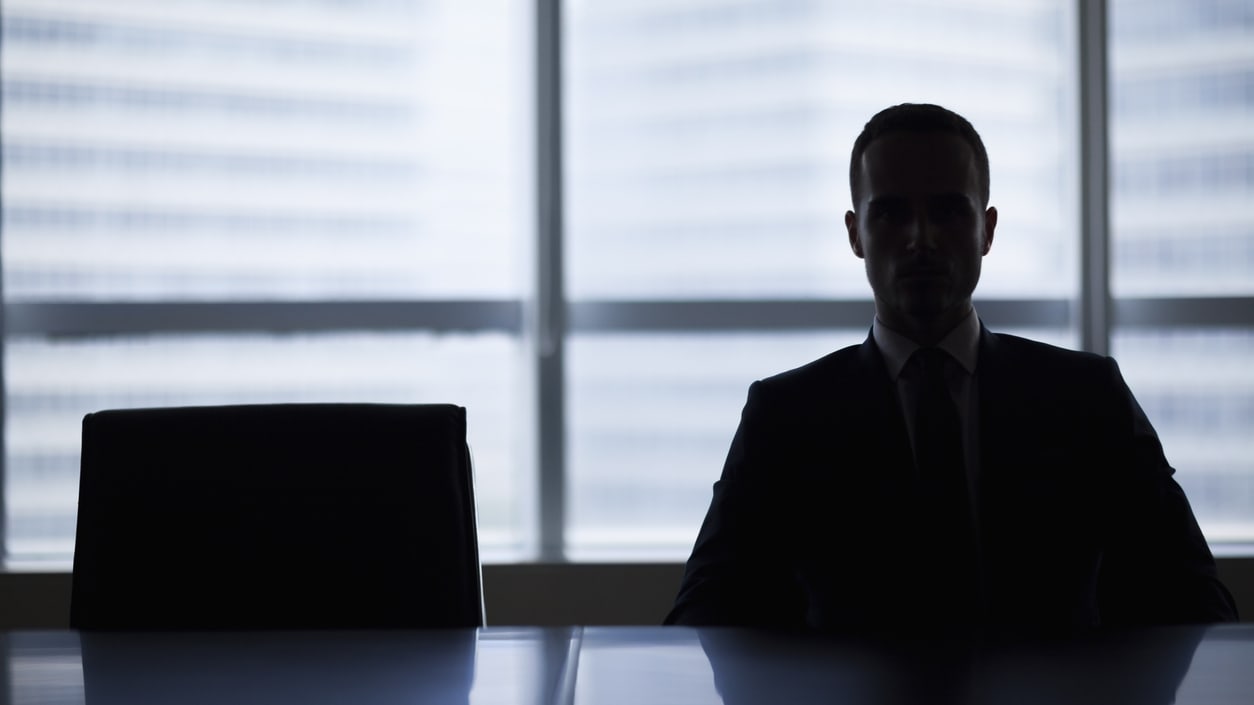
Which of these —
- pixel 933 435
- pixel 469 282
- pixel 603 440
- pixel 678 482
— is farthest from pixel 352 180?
pixel 933 435

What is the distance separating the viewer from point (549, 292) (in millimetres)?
2732

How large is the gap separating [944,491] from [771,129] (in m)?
1.67

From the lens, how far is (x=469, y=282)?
276 centimetres

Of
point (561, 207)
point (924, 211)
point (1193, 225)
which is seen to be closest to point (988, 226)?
point (924, 211)

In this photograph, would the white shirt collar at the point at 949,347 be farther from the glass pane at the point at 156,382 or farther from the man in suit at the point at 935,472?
the glass pane at the point at 156,382

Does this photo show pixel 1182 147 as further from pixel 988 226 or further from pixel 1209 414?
pixel 988 226

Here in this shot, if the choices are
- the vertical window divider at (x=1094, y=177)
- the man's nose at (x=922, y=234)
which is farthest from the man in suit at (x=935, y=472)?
the vertical window divider at (x=1094, y=177)

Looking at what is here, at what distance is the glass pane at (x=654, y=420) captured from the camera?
9.06 ft

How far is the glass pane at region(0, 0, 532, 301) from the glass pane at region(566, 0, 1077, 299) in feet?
0.84

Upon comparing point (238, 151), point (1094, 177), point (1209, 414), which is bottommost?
point (1209, 414)

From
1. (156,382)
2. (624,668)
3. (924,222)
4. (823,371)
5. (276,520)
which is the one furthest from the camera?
(156,382)

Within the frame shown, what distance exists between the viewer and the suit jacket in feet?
4.08

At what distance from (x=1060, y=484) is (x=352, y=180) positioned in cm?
208

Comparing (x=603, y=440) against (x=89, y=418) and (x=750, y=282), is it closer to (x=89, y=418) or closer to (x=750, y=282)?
(x=750, y=282)
